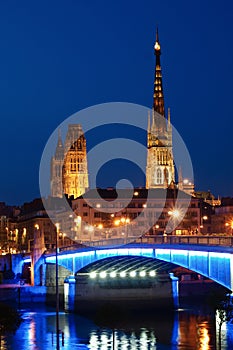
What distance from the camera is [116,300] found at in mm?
92188

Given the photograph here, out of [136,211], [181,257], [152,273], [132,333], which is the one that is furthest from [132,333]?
[136,211]

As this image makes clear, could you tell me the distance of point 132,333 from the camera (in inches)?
2795

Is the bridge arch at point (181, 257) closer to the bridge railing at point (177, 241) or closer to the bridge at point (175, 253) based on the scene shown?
the bridge at point (175, 253)

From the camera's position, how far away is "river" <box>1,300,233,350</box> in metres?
64.9

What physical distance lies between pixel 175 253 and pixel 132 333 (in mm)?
6899

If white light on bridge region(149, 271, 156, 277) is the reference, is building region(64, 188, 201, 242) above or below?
above

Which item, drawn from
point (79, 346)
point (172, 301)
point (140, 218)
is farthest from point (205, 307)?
point (140, 218)

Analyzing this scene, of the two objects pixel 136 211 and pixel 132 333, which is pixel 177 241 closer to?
pixel 132 333

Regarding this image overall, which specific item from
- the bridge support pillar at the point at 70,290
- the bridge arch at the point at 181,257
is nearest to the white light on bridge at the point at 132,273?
the bridge arch at the point at 181,257

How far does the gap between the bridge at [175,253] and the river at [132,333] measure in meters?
4.43

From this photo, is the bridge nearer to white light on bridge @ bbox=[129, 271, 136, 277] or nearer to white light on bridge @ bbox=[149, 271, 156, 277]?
white light on bridge @ bbox=[129, 271, 136, 277]

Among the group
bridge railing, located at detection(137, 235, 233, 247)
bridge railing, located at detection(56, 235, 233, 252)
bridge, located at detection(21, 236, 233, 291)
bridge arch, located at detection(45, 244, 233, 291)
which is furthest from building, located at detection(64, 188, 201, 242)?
bridge railing, located at detection(137, 235, 233, 247)

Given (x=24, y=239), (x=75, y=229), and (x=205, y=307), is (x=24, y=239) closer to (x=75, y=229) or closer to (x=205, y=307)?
(x=75, y=229)

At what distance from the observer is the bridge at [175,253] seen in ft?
208
